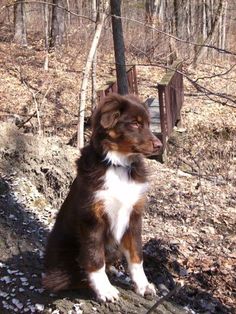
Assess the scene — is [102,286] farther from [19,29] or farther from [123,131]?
[19,29]

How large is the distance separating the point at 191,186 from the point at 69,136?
4.35 metres

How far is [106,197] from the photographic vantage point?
3385 mm

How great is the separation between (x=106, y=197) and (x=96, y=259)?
473 mm

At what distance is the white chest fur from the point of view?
3.40m

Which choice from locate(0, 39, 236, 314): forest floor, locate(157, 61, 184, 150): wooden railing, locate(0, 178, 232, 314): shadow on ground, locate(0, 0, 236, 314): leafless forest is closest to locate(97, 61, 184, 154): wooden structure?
locate(157, 61, 184, 150): wooden railing

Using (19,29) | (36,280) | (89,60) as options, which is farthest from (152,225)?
(19,29)

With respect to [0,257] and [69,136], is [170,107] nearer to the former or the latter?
[69,136]

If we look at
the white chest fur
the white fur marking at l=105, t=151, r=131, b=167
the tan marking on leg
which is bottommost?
the tan marking on leg

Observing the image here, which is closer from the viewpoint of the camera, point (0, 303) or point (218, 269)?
point (0, 303)

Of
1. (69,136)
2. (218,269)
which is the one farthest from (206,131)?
(218,269)

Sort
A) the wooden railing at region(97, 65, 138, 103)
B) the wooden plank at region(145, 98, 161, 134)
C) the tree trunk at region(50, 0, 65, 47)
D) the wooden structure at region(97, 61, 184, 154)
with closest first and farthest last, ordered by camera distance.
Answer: the wooden railing at region(97, 65, 138, 103)
the wooden structure at region(97, 61, 184, 154)
the wooden plank at region(145, 98, 161, 134)
the tree trunk at region(50, 0, 65, 47)

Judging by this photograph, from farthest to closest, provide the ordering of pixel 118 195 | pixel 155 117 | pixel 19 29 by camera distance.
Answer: pixel 19 29
pixel 155 117
pixel 118 195

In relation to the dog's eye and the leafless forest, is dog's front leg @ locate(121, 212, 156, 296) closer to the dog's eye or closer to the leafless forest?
the leafless forest

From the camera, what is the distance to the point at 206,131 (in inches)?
516
